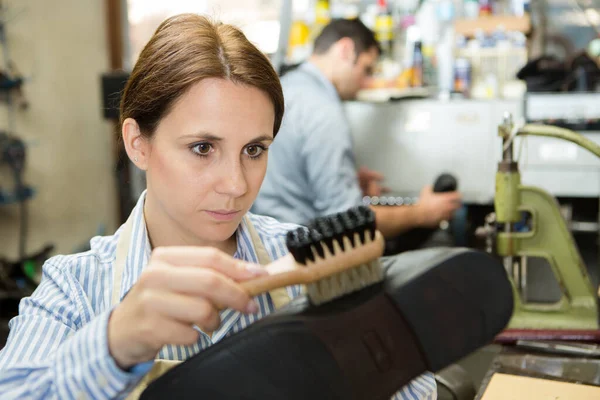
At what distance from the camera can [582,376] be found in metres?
1.23

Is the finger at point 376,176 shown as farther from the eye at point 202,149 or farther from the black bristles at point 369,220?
the black bristles at point 369,220

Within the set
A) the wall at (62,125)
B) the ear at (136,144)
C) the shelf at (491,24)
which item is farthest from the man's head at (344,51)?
the wall at (62,125)

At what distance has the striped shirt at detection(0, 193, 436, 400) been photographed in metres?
0.71

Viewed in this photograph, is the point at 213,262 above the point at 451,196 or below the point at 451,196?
above

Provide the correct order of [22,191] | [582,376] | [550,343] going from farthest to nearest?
[22,191] → [550,343] → [582,376]

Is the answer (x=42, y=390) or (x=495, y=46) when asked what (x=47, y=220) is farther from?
(x=42, y=390)

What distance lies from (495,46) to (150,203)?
2.83 meters

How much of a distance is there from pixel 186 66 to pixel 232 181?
0.21m

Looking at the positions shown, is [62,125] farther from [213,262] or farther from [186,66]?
[213,262]

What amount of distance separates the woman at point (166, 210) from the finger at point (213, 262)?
0.26 ft

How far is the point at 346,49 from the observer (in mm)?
2834

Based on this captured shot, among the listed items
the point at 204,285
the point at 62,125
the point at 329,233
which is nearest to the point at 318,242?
the point at 329,233

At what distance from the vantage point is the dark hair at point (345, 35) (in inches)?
112

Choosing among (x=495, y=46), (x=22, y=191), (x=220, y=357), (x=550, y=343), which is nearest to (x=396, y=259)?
(x=220, y=357)
